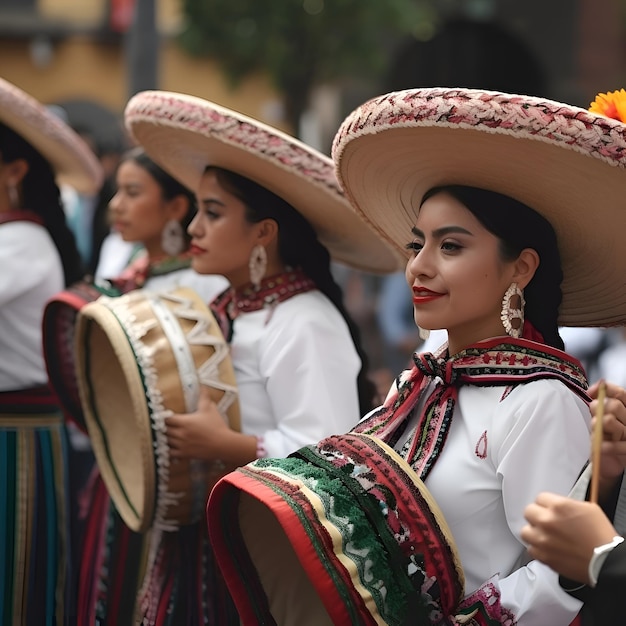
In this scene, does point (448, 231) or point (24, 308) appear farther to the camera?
point (24, 308)

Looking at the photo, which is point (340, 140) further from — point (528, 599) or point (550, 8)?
point (550, 8)

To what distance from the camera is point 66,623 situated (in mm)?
4145

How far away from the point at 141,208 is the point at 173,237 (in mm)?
175

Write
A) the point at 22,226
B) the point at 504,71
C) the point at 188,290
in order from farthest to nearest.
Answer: the point at 504,71
the point at 22,226
the point at 188,290

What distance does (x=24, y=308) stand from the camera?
439cm

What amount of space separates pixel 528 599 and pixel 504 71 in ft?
34.4

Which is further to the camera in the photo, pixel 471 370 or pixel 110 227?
pixel 110 227

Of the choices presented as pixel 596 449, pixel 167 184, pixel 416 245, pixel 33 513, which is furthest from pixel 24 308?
pixel 596 449

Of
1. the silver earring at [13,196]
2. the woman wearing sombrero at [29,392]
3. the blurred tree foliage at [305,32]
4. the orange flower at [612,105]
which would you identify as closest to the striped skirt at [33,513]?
the woman wearing sombrero at [29,392]

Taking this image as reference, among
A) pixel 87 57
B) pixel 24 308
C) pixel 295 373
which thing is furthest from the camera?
pixel 87 57

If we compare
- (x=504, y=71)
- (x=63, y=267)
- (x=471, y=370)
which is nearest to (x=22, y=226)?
(x=63, y=267)

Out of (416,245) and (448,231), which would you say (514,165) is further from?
(416,245)

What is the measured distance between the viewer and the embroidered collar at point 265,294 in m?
3.61

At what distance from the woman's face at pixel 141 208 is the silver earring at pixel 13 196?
49 centimetres
